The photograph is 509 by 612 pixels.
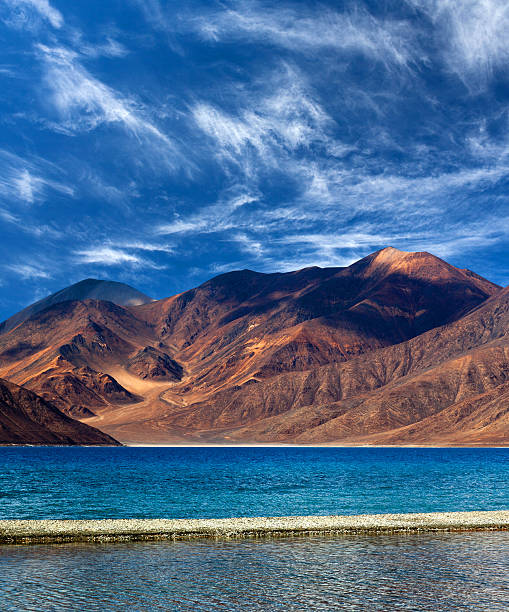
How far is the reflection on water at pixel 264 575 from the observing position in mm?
20859

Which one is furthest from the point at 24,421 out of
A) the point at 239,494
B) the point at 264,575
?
the point at 264,575

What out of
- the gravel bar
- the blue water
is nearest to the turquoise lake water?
the blue water

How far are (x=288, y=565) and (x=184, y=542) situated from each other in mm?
7948

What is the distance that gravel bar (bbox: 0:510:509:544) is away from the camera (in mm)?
33844

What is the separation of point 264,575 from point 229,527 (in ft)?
38.5

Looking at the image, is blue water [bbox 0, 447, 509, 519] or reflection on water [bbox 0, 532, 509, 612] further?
blue water [bbox 0, 447, 509, 519]

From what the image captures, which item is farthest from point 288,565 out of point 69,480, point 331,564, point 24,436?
point 24,436

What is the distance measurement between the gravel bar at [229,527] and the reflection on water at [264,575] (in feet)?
5.71

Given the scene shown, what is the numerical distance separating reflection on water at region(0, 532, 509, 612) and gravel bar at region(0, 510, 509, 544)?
1.74 m

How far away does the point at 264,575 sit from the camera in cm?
2502

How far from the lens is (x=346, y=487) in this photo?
67.9m

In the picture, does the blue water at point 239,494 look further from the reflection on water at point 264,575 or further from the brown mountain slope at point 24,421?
the brown mountain slope at point 24,421

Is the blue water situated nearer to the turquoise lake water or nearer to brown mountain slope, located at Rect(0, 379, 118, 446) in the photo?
the turquoise lake water

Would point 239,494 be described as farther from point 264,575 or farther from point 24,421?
point 24,421
